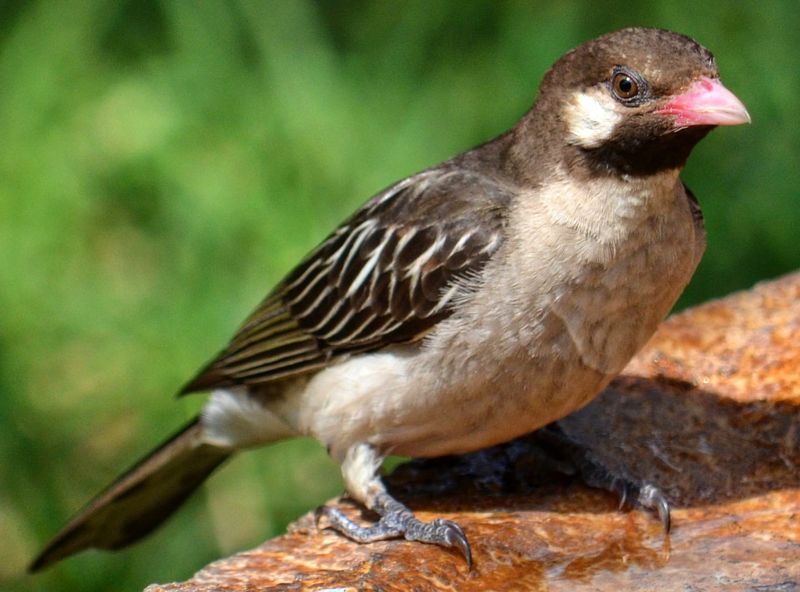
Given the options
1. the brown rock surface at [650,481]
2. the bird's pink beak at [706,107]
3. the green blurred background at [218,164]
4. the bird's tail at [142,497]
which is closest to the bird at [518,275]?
the bird's pink beak at [706,107]

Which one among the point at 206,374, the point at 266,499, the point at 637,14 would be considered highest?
the point at 637,14

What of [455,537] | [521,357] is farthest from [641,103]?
[455,537]

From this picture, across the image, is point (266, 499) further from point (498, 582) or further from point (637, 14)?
point (637, 14)

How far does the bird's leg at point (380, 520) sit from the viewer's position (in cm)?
387

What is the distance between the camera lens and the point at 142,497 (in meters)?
5.10

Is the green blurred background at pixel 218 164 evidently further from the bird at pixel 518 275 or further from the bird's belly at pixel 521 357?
the bird's belly at pixel 521 357

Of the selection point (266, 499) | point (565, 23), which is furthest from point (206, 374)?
point (565, 23)

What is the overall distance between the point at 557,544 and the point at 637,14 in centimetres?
388

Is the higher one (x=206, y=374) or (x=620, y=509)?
(x=206, y=374)

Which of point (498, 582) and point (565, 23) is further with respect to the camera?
point (565, 23)

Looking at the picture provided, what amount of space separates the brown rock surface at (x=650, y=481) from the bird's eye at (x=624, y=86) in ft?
3.91

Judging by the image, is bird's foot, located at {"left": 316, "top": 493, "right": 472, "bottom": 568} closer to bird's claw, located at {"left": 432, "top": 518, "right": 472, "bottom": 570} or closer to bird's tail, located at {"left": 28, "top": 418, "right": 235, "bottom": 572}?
bird's claw, located at {"left": 432, "top": 518, "right": 472, "bottom": 570}

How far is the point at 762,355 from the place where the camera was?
4.74 metres

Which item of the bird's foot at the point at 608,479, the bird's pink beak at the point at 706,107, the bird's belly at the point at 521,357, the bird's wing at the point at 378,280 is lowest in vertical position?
the bird's foot at the point at 608,479
